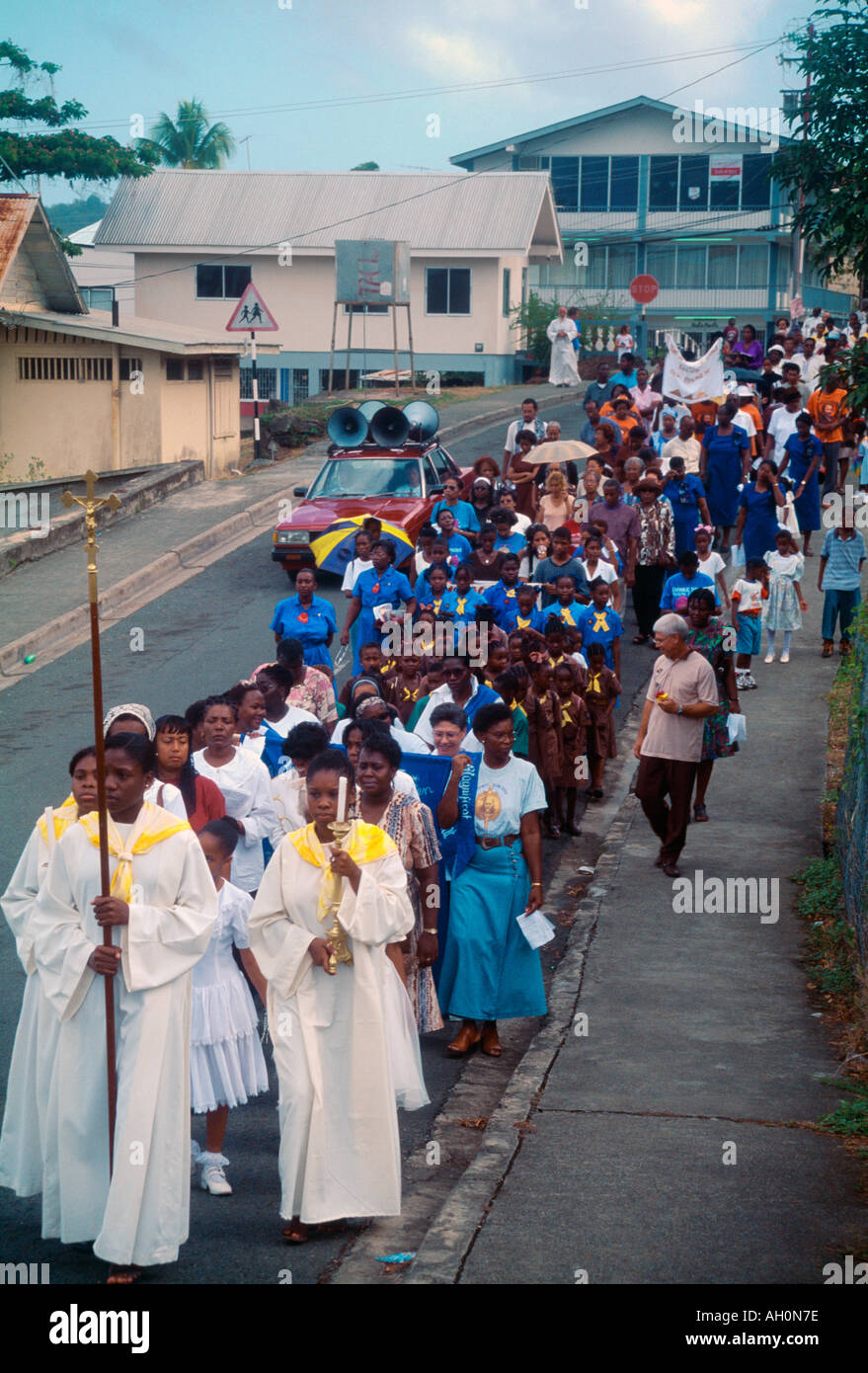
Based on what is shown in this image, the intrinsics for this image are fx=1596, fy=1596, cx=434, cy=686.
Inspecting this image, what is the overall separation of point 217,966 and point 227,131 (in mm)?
66590

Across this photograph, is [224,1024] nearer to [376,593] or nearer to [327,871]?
[327,871]

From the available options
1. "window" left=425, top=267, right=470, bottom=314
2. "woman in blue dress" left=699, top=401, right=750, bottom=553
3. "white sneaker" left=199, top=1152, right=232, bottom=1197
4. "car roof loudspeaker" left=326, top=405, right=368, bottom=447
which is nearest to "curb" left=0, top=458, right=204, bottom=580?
"car roof loudspeaker" left=326, top=405, right=368, bottom=447

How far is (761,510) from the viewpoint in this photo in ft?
55.9

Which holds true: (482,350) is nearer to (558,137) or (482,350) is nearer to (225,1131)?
(558,137)

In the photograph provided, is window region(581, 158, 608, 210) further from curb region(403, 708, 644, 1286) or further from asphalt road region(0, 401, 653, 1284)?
curb region(403, 708, 644, 1286)

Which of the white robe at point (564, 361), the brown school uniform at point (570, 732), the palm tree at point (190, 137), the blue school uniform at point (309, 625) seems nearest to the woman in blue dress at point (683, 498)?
the brown school uniform at point (570, 732)

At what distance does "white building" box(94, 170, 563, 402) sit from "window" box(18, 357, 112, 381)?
646 inches

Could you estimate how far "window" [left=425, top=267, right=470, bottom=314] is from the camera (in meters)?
41.6

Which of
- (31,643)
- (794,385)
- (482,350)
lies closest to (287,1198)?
(31,643)

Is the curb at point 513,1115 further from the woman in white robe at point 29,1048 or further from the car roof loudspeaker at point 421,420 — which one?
the car roof loudspeaker at point 421,420

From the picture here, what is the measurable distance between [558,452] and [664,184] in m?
36.1

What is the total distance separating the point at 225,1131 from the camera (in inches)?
271

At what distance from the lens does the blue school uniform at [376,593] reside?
12953 mm

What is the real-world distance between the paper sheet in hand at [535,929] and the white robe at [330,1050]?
5.94 ft
